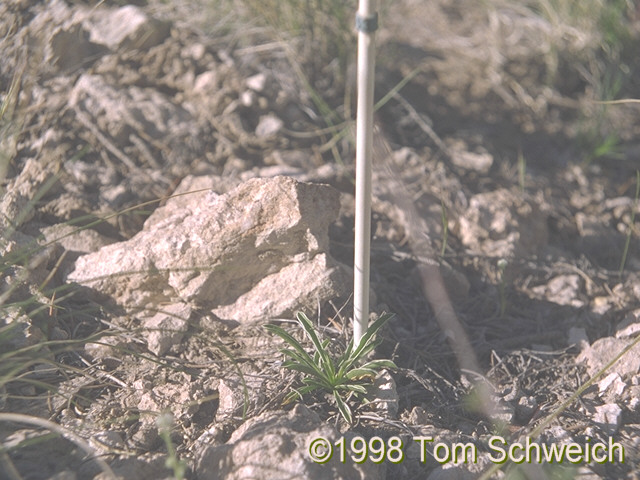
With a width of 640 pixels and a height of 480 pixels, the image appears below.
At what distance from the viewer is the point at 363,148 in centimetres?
151

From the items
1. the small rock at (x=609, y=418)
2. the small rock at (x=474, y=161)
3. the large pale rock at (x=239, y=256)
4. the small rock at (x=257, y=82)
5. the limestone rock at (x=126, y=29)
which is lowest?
the small rock at (x=609, y=418)

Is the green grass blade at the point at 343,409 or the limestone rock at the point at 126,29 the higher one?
the limestone rock at the point at 126,29

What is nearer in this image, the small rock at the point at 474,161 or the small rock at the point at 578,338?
the small rock at the point at 578,338

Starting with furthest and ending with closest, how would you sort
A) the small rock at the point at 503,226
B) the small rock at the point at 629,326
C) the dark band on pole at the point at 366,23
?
the small rock at the point at 503,226 → the small rock at the point at 629,326 → the dark band on pole at the point at 366,23

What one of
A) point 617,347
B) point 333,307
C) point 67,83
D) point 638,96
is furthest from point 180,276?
point 638,96

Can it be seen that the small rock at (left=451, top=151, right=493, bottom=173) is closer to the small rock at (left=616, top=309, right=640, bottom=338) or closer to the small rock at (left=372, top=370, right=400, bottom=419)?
the small rock at (left=616, top=309, right=640, bottom=338)

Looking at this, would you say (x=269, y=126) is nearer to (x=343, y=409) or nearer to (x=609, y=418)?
(x=343, y=409)

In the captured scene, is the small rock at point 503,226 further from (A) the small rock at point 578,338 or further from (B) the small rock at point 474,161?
(A) the small rock at point 578,338

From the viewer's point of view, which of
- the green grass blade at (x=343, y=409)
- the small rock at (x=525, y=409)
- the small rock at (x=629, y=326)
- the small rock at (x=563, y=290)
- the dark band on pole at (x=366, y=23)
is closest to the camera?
the dark band on pole at (x=366, y=23)

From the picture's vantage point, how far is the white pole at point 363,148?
144 cm

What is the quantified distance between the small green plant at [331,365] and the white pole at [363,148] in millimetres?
34

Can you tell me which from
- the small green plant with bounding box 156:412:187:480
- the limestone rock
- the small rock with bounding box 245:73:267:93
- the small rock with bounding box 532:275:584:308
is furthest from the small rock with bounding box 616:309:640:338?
the limestone rock

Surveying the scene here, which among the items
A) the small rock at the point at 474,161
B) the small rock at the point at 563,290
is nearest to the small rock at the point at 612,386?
the small rock at the point at 563,290

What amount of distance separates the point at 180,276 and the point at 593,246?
4.70ft
